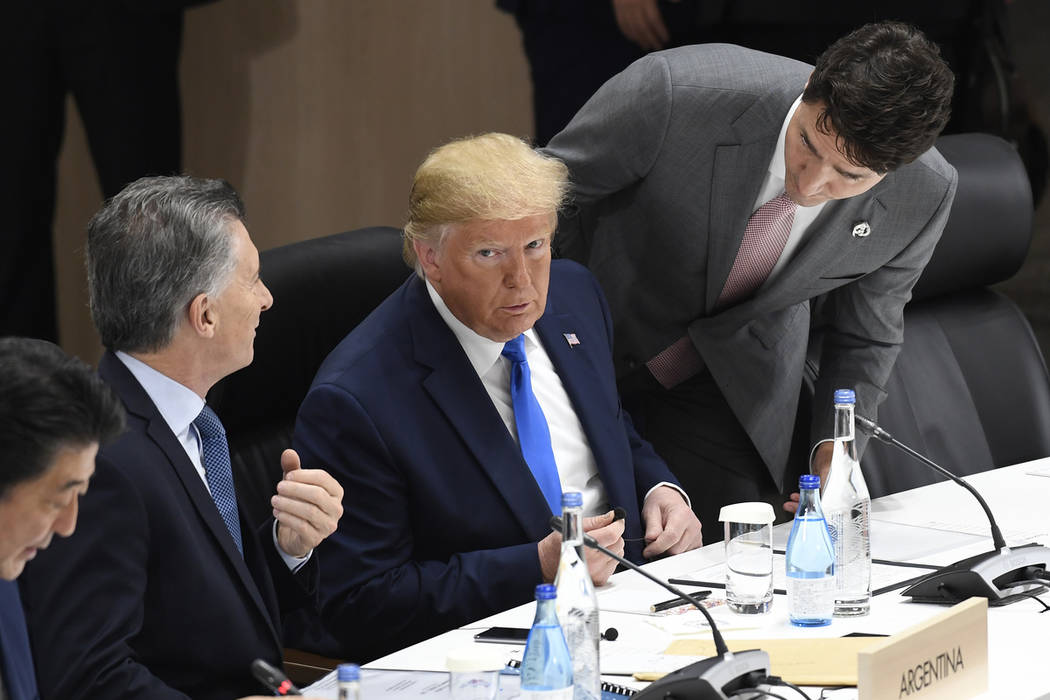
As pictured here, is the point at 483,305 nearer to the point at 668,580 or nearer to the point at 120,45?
the point at 668,580

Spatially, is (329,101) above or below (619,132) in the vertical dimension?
above

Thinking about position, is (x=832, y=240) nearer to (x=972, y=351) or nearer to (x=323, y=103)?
(x=972, y=351)

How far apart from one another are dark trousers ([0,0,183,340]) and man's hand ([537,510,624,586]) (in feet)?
7.45

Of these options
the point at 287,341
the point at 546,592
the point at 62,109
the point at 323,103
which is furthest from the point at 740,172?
the point at 323,103

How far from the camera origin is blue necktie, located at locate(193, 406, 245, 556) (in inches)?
76.2

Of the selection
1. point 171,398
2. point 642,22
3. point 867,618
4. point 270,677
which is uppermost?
point 642,22

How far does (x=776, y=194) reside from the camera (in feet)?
8.91

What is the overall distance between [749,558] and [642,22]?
7.18 feet

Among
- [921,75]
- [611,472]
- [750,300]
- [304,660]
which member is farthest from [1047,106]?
[304,660]

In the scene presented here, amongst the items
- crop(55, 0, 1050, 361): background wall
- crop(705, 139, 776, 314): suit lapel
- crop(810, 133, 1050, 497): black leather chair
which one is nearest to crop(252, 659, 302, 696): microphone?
crop(705, 139, 776, 314): suit lapel

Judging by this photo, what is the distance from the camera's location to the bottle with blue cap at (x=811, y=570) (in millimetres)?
1924

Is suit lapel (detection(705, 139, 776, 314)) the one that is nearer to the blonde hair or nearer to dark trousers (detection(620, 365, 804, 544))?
dark trousers (detection(620, 365, 804, 544))

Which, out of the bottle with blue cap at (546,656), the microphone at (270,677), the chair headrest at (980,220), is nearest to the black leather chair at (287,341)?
the microphone at (270,677)

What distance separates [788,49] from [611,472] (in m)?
1.84
